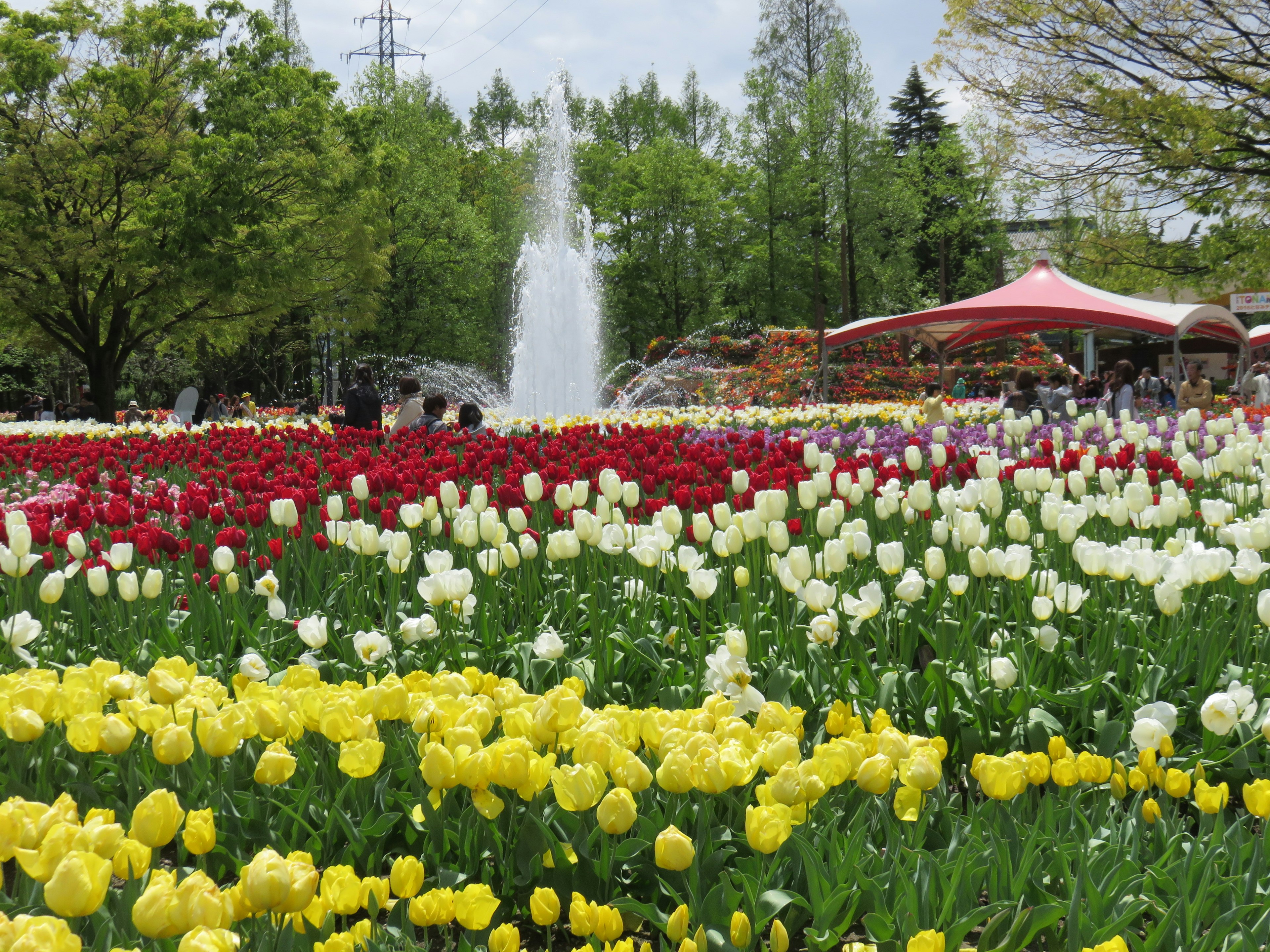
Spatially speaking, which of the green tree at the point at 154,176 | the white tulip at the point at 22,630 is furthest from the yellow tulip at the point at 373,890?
the green tree at the point at 154,176

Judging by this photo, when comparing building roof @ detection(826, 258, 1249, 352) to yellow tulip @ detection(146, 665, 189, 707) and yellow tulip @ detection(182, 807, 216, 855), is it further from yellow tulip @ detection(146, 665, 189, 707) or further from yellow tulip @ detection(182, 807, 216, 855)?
yellow tulip @ detection(182, 807, 216, 855)

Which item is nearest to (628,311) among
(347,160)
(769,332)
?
(769,332)

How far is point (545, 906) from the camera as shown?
170 centimetres

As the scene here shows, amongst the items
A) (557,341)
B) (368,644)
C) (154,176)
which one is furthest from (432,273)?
(368,644)

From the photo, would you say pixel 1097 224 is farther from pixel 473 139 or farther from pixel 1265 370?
pixel 473 139

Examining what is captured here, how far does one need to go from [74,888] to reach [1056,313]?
60.0ft

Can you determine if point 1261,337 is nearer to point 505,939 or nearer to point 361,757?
point 361,757

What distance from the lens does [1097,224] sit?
Answer: 19.5 metres

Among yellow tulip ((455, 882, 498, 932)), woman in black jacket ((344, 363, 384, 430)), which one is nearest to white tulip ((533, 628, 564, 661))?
yellow tulip ((455, 882, 498, 932))

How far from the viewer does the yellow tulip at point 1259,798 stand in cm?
188

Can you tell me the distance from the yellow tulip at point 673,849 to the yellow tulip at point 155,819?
769 millimetres

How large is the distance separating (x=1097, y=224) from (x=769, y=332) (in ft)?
29.9

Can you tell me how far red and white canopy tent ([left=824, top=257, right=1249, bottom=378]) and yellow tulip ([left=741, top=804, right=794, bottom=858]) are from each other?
17252 millimetres

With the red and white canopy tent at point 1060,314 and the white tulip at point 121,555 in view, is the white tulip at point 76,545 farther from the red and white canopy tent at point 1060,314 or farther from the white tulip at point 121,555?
the red and white canopy tent at point 1060,314
